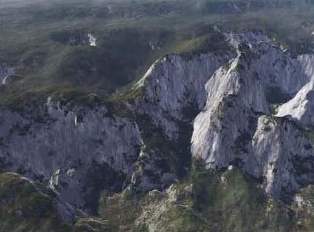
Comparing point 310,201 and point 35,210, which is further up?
point 35,210

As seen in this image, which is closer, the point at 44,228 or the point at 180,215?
the point at 44,228

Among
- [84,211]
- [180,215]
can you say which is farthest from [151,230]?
[84,211]

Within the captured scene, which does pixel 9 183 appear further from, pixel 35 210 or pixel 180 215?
pixel 180 215

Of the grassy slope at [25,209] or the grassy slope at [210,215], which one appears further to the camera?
the grassy slope at [210,215]

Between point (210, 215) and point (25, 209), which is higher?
point (25, 209)

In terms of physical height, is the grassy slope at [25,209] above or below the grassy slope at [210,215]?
above

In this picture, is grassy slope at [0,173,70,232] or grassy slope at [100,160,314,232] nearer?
grassy slope at [0,173,70,232]

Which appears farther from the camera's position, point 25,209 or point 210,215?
point 210,215

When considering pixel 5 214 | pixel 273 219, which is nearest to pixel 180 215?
pixel 273 219

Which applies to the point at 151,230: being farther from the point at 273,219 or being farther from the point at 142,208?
the point at 273,219

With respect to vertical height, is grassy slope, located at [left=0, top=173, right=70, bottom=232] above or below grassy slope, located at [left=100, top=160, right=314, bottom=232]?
above
